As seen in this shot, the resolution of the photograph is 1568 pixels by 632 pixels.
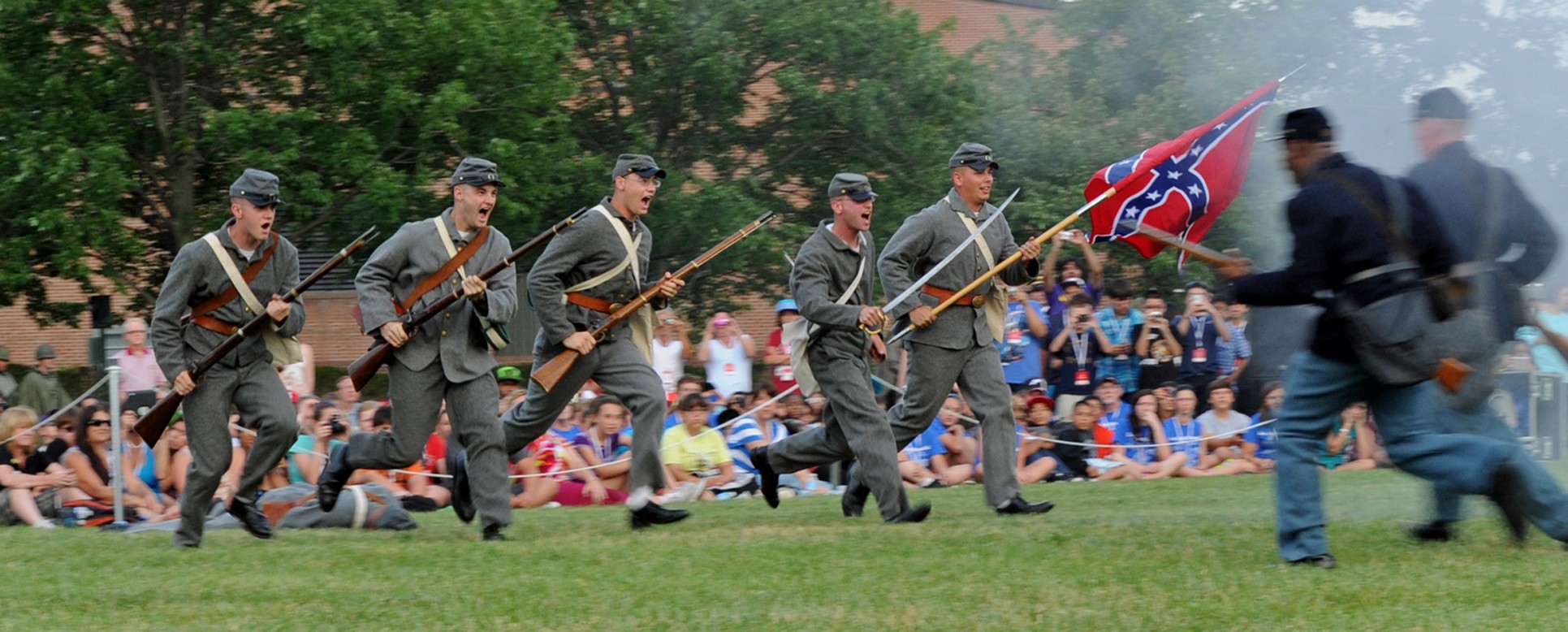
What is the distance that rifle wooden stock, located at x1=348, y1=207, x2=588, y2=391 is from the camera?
8.33 metres

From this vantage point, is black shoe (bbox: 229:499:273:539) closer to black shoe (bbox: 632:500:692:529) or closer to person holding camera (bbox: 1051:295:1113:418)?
black shoe (bbox: 632:500:692:529)

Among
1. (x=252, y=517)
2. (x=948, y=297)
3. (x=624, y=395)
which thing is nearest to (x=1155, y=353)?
(x=948, y=297)

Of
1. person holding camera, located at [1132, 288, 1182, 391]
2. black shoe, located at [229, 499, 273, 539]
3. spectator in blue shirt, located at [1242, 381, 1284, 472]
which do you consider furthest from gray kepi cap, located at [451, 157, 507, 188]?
spectator in blue shirt, located at [1242, 381, 1284, 472]

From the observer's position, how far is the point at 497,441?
27.7 feet

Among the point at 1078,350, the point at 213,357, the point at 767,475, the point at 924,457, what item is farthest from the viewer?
the point at 1078,350

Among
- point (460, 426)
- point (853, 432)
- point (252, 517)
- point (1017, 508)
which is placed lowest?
point (1017, 508)

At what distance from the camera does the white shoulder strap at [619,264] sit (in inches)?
342

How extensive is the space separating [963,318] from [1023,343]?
4.83m

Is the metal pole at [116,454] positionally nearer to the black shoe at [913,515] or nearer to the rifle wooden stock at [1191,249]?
the black shoe at [913,515]

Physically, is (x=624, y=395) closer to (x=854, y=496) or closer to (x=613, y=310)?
(x=613, y=310)

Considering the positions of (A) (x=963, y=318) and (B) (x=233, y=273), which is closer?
(B) (x=233, y=273)

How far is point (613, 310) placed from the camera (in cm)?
872

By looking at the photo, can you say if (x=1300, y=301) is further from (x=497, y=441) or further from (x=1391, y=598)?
(x=497, y=441)

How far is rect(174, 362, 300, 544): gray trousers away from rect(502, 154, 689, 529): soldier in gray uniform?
117cm
